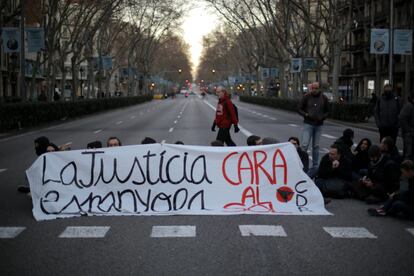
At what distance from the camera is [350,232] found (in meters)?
7.46

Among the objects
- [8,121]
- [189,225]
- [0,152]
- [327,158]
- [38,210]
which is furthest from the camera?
[8,121]

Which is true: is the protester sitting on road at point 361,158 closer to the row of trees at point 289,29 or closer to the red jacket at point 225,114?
the red jacket at point 225,114

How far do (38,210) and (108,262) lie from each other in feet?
8.99

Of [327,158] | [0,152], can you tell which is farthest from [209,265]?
[0,152]

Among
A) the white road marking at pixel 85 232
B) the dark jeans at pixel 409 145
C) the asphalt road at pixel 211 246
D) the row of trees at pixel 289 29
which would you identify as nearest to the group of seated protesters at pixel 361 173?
the asphalt road at pixel 211 246

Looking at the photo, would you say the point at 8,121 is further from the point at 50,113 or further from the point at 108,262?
the point at 108,262

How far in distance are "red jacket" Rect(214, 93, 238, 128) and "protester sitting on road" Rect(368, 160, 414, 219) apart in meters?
5.24

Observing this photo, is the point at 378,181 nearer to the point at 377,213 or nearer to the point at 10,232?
the point at 377,213

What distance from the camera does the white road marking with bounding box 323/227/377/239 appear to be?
7.25m

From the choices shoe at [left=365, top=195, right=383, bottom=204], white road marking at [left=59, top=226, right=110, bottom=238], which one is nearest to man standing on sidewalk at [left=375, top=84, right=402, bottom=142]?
shoe at [left=365, top=195, right=383, bottom=204]

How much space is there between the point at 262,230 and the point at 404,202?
202 centimetres

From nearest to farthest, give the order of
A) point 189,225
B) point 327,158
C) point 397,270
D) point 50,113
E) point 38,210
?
point 397,270 < point 189,225 < point 38,210 < point 327,158 < point 50,113

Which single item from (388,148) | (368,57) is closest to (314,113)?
(388,148)

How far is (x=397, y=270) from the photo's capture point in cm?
582
